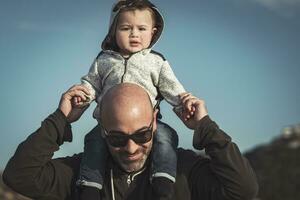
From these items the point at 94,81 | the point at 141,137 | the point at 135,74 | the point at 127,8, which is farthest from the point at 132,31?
the point at 141,137

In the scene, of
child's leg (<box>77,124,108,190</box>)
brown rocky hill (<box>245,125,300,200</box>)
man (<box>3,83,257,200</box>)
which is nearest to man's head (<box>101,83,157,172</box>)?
man (<box>3,83,257,200</box>)

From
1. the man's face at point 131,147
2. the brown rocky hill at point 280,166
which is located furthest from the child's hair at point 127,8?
the brown rocky hill at point 280,166

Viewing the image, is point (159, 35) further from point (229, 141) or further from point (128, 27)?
point (229, 141)

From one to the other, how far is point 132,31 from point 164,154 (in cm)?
94

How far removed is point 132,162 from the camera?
4234mm

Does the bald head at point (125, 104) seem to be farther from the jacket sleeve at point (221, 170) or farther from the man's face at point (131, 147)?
the jacket sleeve at point (221, 170)

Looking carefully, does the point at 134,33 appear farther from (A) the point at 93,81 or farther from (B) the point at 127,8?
(A) the point at 93,81

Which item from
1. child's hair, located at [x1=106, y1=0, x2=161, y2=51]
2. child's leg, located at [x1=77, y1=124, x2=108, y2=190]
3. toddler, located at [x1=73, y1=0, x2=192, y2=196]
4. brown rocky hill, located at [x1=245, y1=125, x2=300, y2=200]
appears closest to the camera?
child's leg, located at [x1=77, y1=124, x2=108, y2=190]

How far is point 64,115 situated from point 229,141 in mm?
1151

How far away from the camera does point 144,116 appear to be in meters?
4.22

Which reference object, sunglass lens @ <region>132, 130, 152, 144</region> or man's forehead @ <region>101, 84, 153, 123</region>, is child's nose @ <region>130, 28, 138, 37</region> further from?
sunglass lens @ <region>132, 130, 152, 144</region>

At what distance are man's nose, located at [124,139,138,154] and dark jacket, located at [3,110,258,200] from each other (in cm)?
26

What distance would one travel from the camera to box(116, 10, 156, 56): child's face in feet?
15.1

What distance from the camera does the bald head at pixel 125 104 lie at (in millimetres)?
4180
